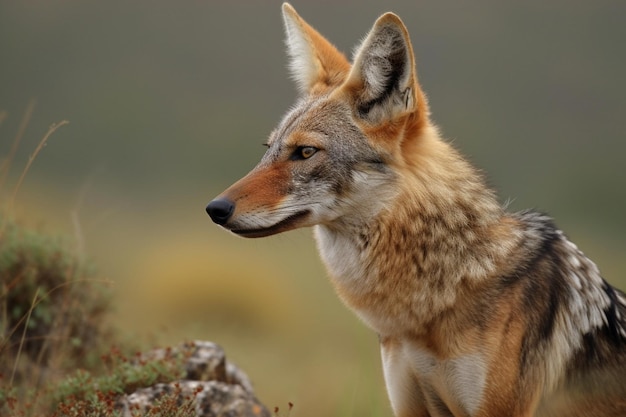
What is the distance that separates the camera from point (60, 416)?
18.6 ft

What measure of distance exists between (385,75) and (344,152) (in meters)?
0.52

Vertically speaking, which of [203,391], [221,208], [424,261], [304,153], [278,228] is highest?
[304,153]

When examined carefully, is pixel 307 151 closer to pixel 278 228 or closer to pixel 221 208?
pixel 278 228

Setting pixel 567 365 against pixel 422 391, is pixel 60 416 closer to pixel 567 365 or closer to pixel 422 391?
pixel 422 391

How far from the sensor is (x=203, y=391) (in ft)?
20.3

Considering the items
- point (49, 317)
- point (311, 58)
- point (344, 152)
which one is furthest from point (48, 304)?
point (344, 152)

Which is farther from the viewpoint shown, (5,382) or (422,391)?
(5,382)

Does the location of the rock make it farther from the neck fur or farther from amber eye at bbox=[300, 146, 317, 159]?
amber eye at bbox=[300, 146, 317, 159]

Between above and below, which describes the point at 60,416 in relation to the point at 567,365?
below

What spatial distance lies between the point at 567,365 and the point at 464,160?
142 centimetres

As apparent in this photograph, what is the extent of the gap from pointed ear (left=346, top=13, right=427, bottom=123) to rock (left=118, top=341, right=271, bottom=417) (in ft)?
7.43

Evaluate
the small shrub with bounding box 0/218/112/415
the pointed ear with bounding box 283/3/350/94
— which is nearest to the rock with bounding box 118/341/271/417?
the small shrub with bounding box 0/218/112/415

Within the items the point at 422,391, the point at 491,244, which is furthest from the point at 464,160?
the point at 422,391

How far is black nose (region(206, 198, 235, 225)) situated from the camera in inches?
176
